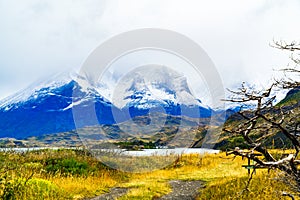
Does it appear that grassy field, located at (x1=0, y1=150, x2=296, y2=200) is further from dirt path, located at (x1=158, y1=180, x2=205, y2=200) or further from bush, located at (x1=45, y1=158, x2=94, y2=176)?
dirt path, located at (x1=158, y1=180, x2=205, y2=200)

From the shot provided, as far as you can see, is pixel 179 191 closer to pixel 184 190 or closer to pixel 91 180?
pixel 184 190

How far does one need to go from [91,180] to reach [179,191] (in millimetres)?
4219

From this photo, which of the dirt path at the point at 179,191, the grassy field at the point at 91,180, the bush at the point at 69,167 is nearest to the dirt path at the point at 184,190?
the dirt path at the point at 179,191

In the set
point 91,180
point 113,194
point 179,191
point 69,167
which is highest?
point 69,167

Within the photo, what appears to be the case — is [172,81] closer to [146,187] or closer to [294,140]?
[146,187]

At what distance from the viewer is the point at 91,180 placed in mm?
17484

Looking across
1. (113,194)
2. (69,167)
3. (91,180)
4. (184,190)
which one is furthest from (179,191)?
(69,167)

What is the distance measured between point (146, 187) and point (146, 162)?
10264mm

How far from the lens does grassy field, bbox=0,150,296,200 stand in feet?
38.8

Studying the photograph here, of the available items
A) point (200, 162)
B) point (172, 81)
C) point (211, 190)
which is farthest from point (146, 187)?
point (172, 81)

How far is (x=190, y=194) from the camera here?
1539 cm

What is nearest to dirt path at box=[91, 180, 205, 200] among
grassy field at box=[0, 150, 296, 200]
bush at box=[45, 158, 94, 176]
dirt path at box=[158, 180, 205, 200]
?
dirt path at box=[158, 180, 205, 200]

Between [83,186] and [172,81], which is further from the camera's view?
[172,81]

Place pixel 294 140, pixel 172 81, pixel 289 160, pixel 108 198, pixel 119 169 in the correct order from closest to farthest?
1. pixel 289 160
2. pixel 294 140
3. pixel 108 198
4. pixel 119 169
5. pixel 172 81
